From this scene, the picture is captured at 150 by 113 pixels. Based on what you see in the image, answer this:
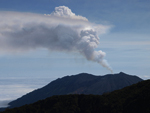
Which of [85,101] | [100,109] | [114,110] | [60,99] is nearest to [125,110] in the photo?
[114,110]

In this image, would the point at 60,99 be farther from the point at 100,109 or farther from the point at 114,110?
the point at 114,110

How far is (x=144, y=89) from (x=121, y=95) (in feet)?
48.2

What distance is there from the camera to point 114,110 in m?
115

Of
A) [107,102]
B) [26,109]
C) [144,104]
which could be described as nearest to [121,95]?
[107,102]

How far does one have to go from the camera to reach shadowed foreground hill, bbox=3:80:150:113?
110 m

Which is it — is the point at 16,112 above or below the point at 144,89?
below

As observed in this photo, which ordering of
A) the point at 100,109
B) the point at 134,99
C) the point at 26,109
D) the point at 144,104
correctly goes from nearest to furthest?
1. the point at 144,104
2. the point at 134,99
3. the point at 100,109
4. the point at 26,109

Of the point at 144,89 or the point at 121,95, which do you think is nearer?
the point at 144,89

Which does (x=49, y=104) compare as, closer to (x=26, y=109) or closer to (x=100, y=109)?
(x=26, y=109)

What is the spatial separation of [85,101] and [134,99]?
2876 centimetres

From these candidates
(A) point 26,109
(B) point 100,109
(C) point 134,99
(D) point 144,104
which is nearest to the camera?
(D) point 144,104

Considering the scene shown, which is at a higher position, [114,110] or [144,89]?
[144,89]

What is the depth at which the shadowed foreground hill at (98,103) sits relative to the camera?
110 metres

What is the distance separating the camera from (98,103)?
127750 mm
